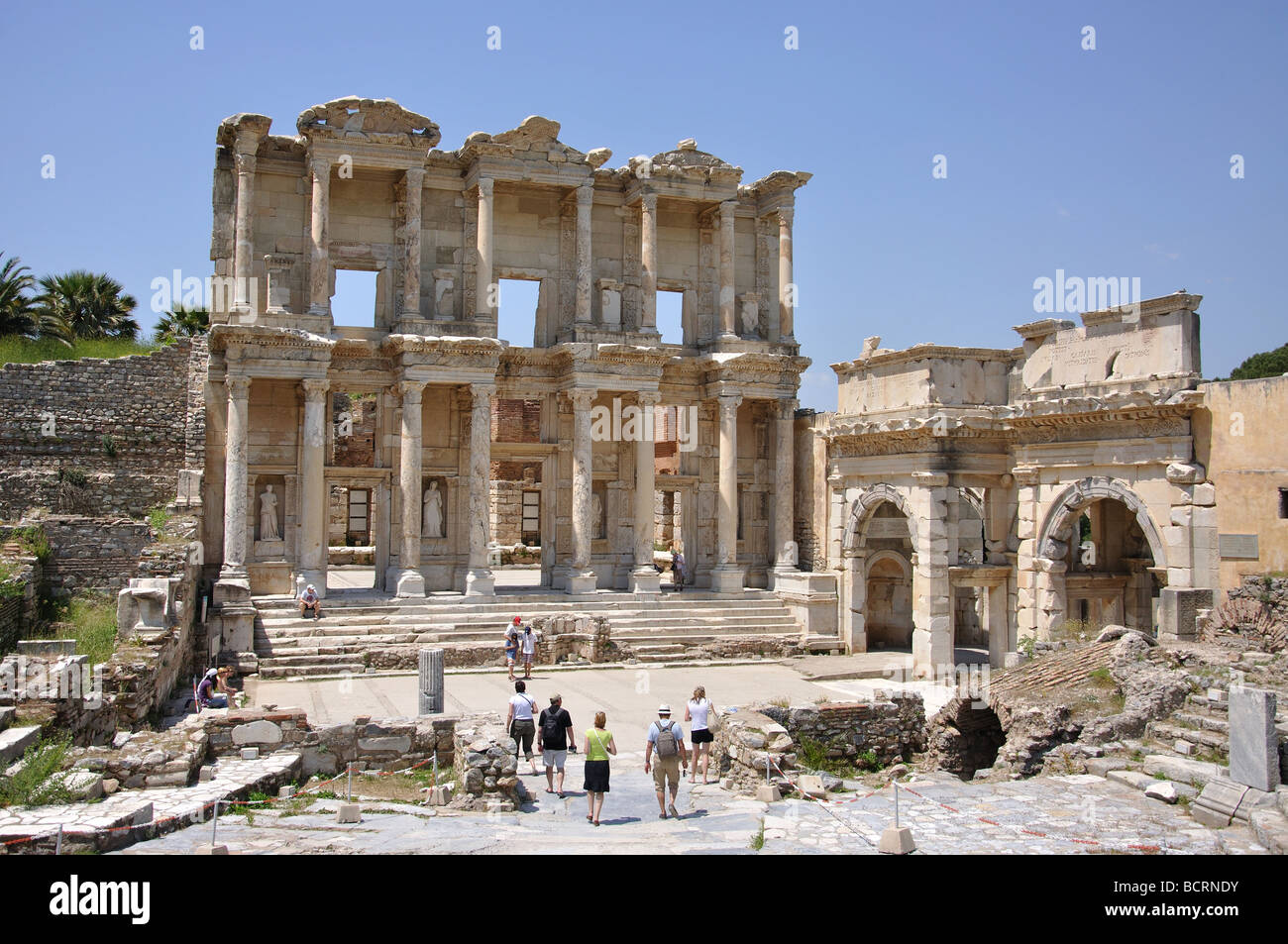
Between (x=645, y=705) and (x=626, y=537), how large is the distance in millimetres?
10537

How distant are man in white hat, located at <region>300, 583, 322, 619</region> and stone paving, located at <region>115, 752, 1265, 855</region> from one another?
12.2 meters

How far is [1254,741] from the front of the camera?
1128 centimetres

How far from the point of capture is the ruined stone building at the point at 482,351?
1012 inches

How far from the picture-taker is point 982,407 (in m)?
23.1

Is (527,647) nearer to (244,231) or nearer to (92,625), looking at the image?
(92,625)

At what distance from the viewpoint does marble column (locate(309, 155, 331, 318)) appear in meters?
25.8

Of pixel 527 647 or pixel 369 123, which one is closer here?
pixel 527 647

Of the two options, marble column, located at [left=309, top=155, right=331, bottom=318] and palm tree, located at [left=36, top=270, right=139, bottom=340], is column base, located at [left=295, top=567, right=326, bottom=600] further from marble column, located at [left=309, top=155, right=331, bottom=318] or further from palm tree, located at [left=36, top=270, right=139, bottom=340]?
palm tree, located at [left=36, top=270, right=139, bottom=340]

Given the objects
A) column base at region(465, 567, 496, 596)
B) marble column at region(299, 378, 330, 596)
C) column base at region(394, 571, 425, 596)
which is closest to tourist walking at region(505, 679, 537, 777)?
column base at region(394, 571, 425, 596)

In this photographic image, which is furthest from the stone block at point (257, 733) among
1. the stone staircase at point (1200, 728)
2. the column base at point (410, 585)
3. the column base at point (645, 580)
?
the column base at point (645, 580)

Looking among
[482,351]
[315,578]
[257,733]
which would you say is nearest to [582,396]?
[482,351]

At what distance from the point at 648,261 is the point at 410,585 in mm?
10404

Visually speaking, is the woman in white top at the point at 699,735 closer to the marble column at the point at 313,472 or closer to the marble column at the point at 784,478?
the marble column at the point at 313,472

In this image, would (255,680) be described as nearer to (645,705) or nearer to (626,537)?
(645,705)
